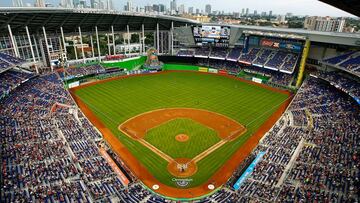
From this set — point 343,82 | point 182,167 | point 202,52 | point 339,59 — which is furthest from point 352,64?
point 202,52

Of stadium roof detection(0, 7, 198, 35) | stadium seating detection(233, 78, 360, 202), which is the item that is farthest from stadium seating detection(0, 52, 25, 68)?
stadium seating detection(233, 78, 360, 202)

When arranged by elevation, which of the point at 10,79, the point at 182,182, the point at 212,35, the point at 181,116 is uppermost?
the point at 212,35

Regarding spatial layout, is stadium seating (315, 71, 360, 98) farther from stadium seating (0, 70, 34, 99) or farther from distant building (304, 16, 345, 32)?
distant building (304, 16, 345, 32)

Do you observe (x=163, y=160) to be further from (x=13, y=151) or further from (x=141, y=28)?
(x=141, y=28)

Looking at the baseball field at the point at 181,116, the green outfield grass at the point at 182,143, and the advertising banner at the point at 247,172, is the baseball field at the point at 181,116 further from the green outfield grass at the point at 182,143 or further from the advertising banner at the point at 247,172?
the advertising banner at the point at 247,172

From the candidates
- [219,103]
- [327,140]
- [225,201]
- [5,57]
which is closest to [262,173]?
[225,201]

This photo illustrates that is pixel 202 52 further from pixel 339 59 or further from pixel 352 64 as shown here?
pixel 352 64
